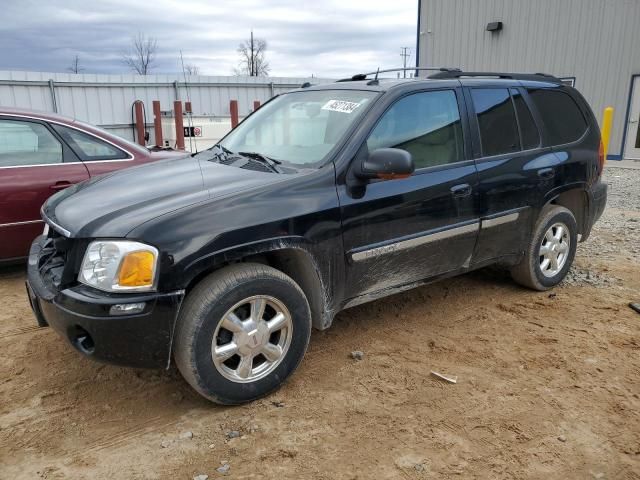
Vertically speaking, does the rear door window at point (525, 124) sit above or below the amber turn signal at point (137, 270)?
above

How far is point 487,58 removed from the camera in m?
16.0

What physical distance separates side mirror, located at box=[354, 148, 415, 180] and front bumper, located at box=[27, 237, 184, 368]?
1293 mm

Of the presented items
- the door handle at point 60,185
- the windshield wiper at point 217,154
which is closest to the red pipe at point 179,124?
the door handle at point 60,185

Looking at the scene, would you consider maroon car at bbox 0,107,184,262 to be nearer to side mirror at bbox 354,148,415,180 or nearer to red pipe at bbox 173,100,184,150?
side mirror at bbox 354,148,415,180

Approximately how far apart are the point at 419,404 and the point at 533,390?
0.70 metres

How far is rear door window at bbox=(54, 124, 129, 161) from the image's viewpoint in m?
4.96

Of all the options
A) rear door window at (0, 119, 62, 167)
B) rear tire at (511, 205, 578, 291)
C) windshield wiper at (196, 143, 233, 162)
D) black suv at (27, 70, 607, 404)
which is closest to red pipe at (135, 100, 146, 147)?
rear door window at (0, 119, 62, 167)

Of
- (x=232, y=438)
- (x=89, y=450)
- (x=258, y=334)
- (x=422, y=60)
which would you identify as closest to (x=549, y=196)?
(x=258, y=334)

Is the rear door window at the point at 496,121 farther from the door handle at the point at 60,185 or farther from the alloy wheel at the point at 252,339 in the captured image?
the door handle at the point at 60,185

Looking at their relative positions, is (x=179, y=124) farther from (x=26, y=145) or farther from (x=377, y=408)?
(x=377, y=408)

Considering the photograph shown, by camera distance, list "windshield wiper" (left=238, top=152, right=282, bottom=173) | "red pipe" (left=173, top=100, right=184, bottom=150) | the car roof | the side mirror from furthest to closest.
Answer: "red pipe" (left=173, top=100, right=184, bottom=150), the car roof, "windshield wiper" (left=238, top=152, right=282, bottom=173), the side mirror

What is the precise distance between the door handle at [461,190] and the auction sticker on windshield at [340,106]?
878 mm

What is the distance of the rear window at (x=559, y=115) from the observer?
14.3 feet

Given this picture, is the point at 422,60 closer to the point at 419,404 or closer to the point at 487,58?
the point at 487,58
